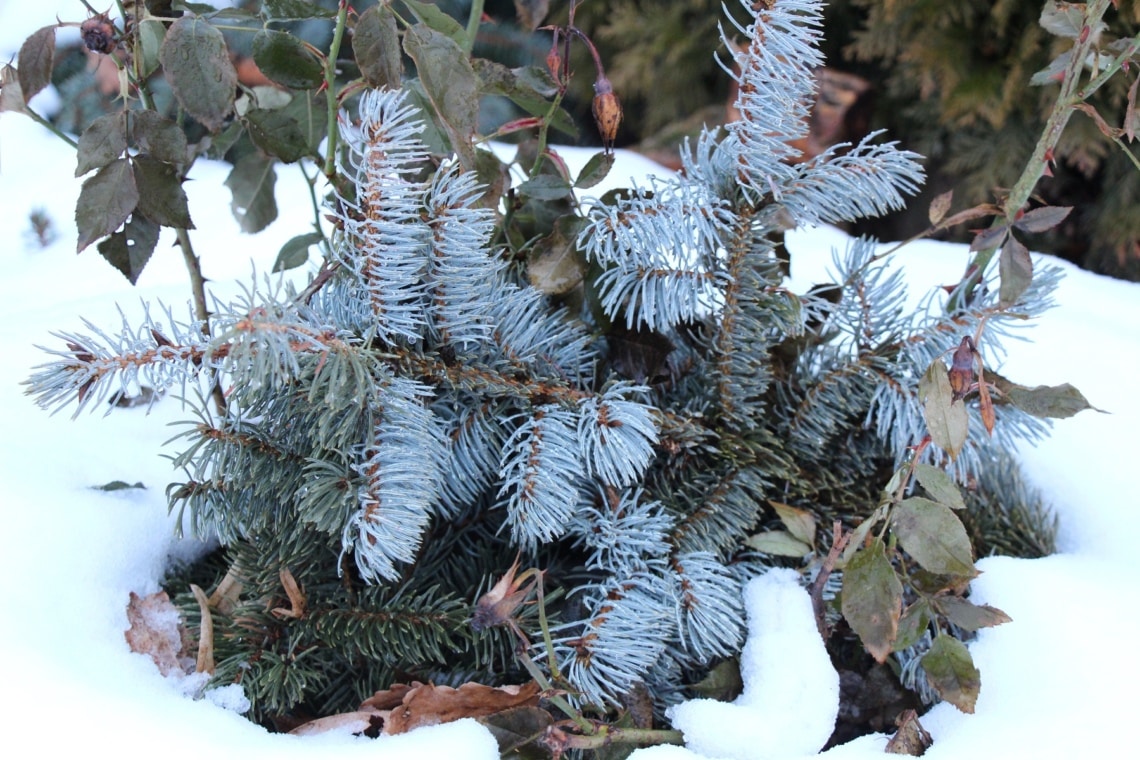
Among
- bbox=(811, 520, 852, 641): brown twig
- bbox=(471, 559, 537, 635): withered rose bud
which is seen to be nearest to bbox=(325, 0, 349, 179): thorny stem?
bbox=(471, 559, 537, 635): withered rose bud

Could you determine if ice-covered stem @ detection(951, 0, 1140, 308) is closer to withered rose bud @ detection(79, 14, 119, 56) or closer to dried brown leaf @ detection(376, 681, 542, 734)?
dried brown leaf @ detection(376, 681, 542, 734)

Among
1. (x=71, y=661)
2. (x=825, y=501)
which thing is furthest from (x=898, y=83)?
(x=71, y=661)

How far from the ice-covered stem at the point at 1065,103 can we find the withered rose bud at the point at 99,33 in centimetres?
61

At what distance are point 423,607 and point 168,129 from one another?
0.35 m

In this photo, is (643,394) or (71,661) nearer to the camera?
(71,661)

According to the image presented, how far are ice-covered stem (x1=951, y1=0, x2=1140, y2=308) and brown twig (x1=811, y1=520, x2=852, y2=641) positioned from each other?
238 millimetres

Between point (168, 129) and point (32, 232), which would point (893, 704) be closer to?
point (168, 129)

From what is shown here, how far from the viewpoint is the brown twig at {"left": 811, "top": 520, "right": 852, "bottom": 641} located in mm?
587

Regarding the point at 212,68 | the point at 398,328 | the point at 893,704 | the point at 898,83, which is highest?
the point at 212,68

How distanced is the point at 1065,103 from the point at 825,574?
36 centimetres

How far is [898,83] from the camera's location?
184cm

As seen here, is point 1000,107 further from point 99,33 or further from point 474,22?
point 99,33

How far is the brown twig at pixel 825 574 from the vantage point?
1.93 ft

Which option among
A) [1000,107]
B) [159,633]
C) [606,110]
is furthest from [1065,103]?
[1000,107]
